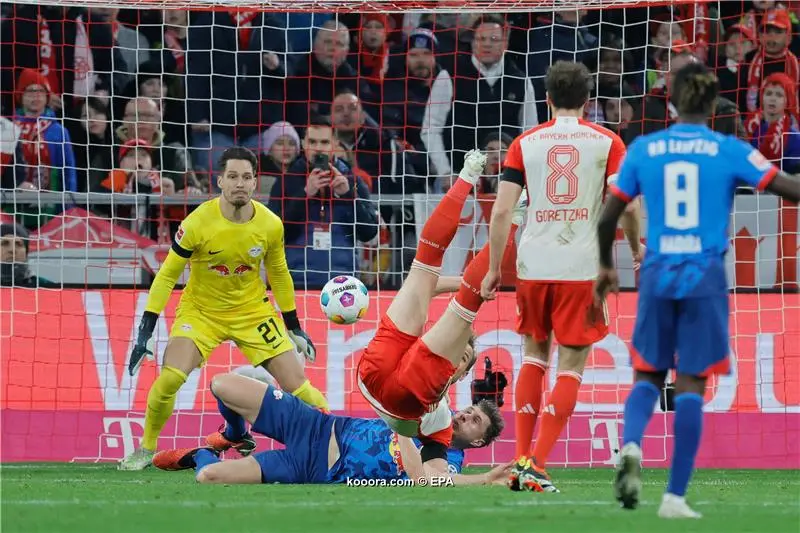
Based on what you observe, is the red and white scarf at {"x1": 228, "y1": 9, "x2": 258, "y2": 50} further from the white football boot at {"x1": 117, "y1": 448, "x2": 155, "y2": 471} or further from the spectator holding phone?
the white football boot at {"x1": 117, "y1": 448, "x2": 155, "y2": 471}

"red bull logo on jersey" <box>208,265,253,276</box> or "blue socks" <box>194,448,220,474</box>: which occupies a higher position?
"red bull logo on jersey" <box>208,265,253,276</box>

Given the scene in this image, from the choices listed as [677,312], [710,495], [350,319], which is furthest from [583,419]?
[677,312]

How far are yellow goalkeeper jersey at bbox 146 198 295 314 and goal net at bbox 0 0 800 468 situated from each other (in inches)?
6.0

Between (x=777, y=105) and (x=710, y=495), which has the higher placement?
(x=777, y=105)

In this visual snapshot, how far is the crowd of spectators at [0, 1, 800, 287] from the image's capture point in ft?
41.7

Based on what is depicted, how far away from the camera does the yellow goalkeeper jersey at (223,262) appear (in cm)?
994

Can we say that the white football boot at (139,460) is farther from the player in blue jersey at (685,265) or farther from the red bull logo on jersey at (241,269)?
the player in blue jersey at (685,265)

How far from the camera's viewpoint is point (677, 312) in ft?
17.5

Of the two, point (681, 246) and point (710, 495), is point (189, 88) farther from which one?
point (681, 246)

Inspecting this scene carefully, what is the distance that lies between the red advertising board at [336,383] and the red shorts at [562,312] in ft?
13.8

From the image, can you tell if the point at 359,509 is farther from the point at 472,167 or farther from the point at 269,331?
the point at 269,331

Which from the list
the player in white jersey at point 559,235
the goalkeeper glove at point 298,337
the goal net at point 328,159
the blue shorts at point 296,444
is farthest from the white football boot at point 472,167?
the goal net at point 328,159

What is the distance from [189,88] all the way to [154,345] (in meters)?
3.36

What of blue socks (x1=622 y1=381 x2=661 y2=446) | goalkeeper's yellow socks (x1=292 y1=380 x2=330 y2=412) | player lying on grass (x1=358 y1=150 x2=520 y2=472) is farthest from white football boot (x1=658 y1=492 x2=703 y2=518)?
goalkeeper's yellow socks (x1=292 y1=380 x2=330 y2=412)
